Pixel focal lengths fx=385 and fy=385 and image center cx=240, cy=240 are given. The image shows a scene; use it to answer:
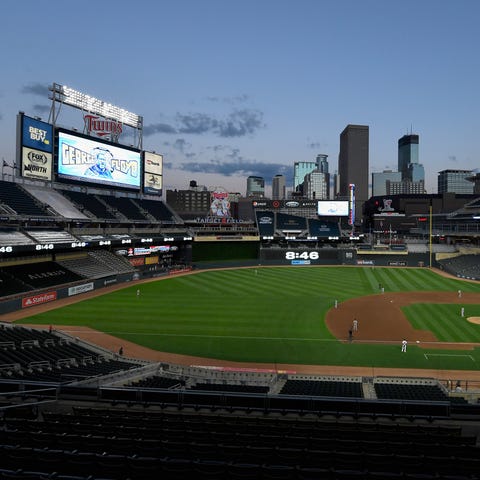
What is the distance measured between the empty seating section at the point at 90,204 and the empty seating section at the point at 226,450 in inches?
2113

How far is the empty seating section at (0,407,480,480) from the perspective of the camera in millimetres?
5801

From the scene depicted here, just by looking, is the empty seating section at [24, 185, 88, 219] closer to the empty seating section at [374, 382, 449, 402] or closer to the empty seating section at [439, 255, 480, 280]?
the empty seating section at [374, 382, 449, 402]

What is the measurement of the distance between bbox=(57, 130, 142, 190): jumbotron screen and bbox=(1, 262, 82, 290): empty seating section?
1563 centimetres

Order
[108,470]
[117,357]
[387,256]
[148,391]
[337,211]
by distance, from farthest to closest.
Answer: [337,211] → [387,256] → [117,357] → [148,391] → [108,470]

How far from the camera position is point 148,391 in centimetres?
1248

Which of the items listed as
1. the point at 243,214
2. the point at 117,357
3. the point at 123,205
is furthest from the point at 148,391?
the point at 243,214

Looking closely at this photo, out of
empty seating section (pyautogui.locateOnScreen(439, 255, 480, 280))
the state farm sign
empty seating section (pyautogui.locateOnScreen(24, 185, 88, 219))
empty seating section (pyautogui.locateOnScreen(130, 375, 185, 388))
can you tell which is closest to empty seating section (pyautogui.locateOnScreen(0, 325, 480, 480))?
empty seating section (pyautogui.locateOnScreen(130, 375, 185, 388))

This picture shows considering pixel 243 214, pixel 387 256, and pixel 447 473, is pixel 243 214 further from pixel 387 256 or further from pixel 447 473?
pixel 447 473

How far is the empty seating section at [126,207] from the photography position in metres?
66.1

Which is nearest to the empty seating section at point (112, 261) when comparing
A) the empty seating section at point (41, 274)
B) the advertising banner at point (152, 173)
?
the empty seating section at point (41, 274)

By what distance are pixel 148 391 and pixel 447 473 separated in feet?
29.5

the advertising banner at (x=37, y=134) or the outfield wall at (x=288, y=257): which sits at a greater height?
the advertising banner at (x=37, y=134)

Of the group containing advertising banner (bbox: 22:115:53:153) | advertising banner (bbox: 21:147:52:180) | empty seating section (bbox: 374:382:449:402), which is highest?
advertising banner (bbox: 22:115:53:153)

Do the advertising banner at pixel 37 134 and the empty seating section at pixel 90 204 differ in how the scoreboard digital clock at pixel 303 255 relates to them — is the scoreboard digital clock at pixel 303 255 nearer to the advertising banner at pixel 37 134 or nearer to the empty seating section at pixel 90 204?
the empty seating section at pixel 90 204
